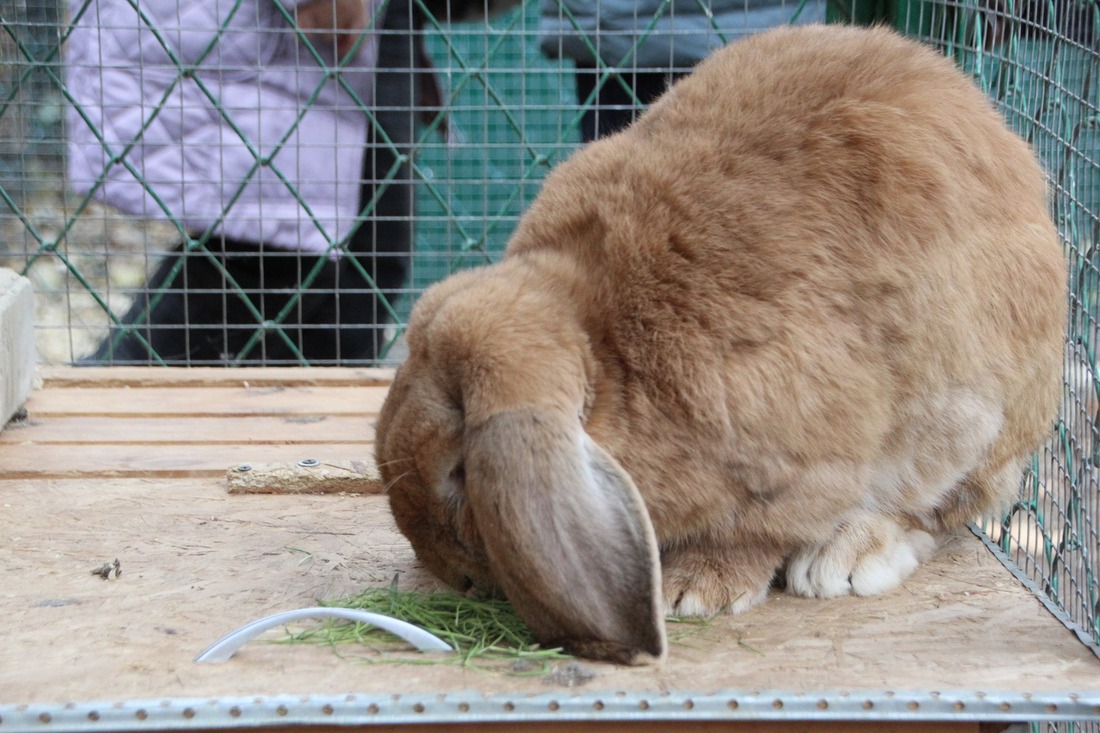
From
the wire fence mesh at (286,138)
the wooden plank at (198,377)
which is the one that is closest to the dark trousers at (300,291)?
the wire fence mesh at (286,138)

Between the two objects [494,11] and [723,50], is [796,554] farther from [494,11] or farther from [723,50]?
[494,11]

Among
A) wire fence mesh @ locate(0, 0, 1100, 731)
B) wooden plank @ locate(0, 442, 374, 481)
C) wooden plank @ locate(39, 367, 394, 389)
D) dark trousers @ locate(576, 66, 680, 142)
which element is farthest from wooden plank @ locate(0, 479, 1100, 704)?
dark trousers @ locate(576, 66, 680, 142)

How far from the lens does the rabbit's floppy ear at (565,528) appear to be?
5.27ft

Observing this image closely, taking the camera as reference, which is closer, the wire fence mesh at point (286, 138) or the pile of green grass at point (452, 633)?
the pile of green grass at point (452, 633)

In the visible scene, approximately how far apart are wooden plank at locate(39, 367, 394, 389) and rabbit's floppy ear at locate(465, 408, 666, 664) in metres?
1.82

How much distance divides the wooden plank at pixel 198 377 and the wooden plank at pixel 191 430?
0.29m

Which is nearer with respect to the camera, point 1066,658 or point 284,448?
point 1066,658

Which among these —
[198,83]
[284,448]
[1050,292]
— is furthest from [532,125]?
[1050,292]

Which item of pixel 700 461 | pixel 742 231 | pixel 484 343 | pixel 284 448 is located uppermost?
pixel 742 231

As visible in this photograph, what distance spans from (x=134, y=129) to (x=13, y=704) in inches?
89.9

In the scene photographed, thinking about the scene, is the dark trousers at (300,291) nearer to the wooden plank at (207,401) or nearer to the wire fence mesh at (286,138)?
the wire fence mesh at (286,138)

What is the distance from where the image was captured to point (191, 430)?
3.02 metres

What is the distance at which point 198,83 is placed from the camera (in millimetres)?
3422

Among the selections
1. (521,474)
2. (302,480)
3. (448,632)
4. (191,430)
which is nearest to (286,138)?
(191,430)
